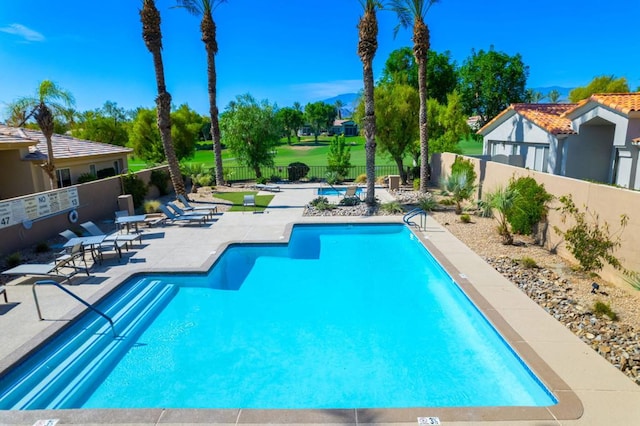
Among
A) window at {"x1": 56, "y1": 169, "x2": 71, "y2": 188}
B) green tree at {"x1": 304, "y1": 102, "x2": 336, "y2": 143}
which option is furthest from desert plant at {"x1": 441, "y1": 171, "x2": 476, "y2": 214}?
green tree at {"x1": 304, "y1": 102, "x2": 336, "y2": 143}

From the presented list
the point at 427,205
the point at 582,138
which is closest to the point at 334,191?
the point at 427,205

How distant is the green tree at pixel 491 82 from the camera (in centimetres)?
3953

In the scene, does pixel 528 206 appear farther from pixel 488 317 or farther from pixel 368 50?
pixel 368 50

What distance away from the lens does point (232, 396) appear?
21.1 ft

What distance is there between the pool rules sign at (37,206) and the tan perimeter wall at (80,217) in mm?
194

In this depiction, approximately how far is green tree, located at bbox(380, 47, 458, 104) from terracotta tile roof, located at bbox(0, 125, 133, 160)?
1040 inches

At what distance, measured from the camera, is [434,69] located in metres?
39.8

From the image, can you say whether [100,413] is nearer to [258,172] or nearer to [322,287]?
[322,287]

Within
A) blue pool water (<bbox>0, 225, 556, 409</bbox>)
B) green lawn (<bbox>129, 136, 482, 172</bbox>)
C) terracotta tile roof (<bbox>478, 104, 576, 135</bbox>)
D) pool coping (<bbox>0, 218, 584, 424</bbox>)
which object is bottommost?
blue pool water (<bbox>0, 225, 556, 409</bbox>)

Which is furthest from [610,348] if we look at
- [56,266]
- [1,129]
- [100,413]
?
[1,129]

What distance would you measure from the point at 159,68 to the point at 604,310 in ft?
67.5

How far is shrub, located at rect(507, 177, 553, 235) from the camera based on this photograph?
1255cm

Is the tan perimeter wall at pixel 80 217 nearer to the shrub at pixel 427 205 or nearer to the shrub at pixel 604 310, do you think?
the shrub at pixel 427 205

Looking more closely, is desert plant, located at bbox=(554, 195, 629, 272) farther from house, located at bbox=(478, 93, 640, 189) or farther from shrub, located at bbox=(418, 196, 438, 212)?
shrub, located at bbox=(418, 196, 438, 212)
